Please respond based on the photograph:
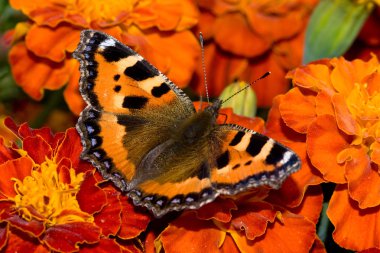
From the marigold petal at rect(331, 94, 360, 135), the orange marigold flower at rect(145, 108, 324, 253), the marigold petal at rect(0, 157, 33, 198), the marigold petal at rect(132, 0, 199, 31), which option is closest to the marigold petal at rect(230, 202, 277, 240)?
the orange marigold flower at rect(145, 108, 324, 253)

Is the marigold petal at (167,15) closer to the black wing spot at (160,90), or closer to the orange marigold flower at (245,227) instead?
the black wing spot at (160,90)

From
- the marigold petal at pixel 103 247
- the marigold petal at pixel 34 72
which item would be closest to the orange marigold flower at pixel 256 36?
the marigold petal at pixel 34 72

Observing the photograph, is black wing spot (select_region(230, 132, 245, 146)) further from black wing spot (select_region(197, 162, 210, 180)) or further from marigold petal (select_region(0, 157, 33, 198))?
marigold petal (select_region(0, 157, 33, 198))

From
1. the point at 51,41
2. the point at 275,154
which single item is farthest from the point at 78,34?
the point at 275,154

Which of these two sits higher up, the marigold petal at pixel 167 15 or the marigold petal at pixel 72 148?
the marigold petal at pixel 72 148

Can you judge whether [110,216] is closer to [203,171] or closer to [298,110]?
[203,171]
